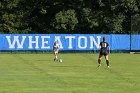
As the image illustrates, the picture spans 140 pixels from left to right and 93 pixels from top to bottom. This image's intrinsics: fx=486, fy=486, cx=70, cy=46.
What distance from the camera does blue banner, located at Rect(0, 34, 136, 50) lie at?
5412 centimetres

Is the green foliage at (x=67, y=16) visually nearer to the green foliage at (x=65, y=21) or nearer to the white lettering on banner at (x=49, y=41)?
the green foliage at (x=65, y=21)

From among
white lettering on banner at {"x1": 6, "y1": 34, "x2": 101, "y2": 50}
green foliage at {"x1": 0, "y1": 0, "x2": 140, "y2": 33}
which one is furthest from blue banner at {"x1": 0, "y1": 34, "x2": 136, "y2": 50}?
green foliage at {"x1": 0, "y1": 0, "x2": 140, "y2": 33}

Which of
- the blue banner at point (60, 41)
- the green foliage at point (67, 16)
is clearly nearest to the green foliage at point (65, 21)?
the green foliage at point (67, 16)

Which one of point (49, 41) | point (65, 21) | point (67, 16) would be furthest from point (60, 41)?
point (67, 16)

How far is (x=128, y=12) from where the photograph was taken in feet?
200

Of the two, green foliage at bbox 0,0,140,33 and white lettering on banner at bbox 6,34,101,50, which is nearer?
white lettering on banner at bbox 6,34,101,50

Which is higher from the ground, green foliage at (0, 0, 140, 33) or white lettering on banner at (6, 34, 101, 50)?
green foliage at (0, 0, 140, 33)

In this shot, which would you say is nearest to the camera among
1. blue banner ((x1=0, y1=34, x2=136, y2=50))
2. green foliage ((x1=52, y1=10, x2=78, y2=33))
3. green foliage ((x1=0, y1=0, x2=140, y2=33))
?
blue banner ((x1=0, y1=34, x2=136, y2=50))

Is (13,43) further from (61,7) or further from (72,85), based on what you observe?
(72,85)

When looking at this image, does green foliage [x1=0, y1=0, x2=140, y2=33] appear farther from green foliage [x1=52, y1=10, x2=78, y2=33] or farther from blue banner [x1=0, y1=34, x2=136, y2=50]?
blue banner [x1=0, y1=34, x2=136, y2=50]

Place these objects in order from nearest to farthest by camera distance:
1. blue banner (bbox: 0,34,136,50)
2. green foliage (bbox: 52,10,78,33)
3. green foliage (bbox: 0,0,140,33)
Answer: blue banner (bbox: 0,34,136,50)
green foliage (bbox: 52,10,78,33)
green foliage (bbox: 0,0,140,33)

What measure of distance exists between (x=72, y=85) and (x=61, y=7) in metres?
42.4

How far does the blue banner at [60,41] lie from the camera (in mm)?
54125

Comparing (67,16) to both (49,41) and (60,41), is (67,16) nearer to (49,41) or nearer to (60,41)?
(60,41)
